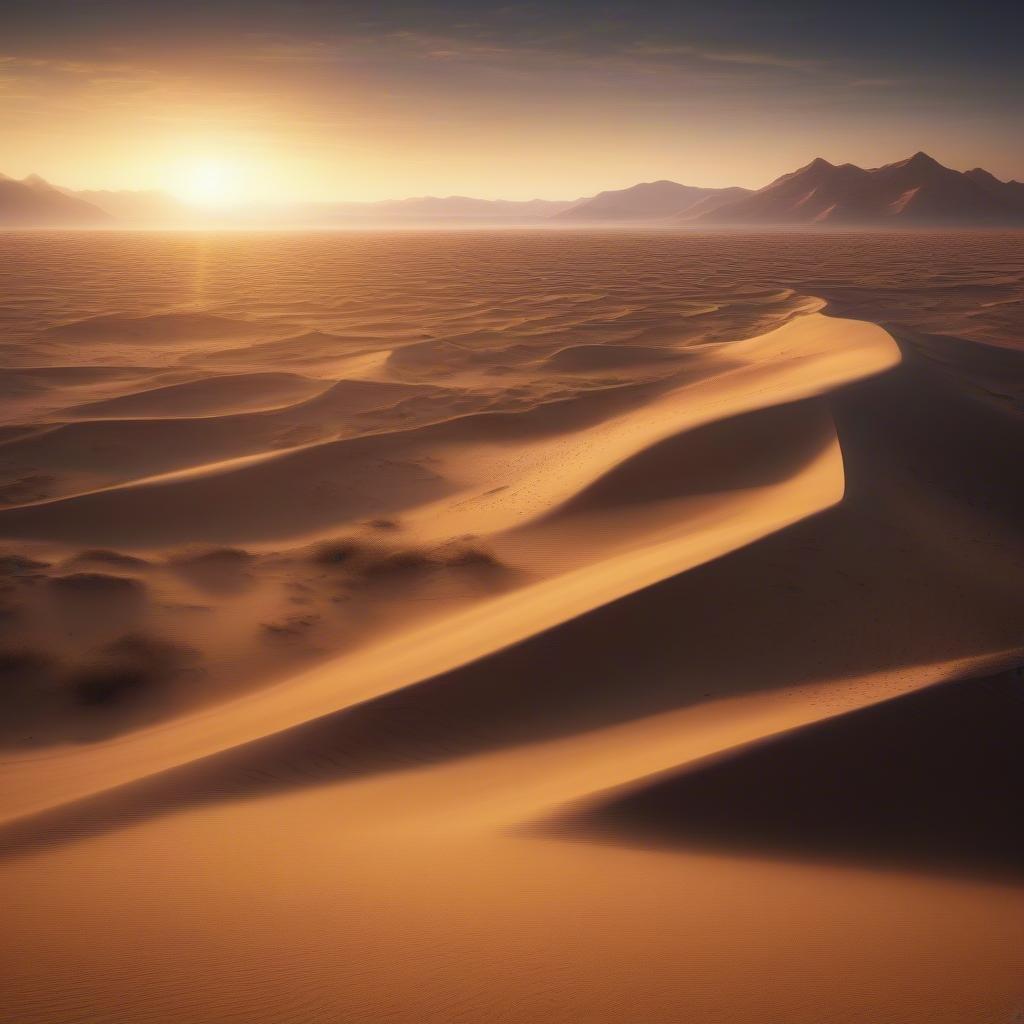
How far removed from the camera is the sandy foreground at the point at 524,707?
7.67 feet

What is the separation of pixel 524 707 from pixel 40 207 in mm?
207332

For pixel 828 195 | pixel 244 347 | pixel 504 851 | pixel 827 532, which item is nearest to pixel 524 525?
pixel 827 532

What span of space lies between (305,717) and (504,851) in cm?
173

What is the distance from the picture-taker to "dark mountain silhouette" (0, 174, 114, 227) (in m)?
166

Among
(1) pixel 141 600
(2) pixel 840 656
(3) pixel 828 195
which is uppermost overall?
(3) pixel 828 195

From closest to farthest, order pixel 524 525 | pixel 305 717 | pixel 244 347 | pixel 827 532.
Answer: pixel 305 717 → pixel 827 532 → pixel 524 525 → pixel 244 347

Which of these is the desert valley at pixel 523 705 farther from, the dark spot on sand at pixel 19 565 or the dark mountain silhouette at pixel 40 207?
the dark mountain silhouette at pixel 40 207

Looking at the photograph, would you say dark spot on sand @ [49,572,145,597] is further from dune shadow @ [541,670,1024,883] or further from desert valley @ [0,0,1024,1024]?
dune shadow @ [541,670,1024,883]

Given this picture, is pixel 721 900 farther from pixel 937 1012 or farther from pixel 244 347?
pixel 244 347

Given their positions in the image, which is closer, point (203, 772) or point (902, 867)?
point (902, 867)

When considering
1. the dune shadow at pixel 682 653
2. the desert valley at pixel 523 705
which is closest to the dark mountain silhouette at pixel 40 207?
the desert valley at pixel 523 705

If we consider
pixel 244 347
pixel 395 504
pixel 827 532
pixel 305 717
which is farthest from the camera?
pixel 244 347

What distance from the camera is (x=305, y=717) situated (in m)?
4.26

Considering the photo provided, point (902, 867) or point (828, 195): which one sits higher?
point (828, 195)
